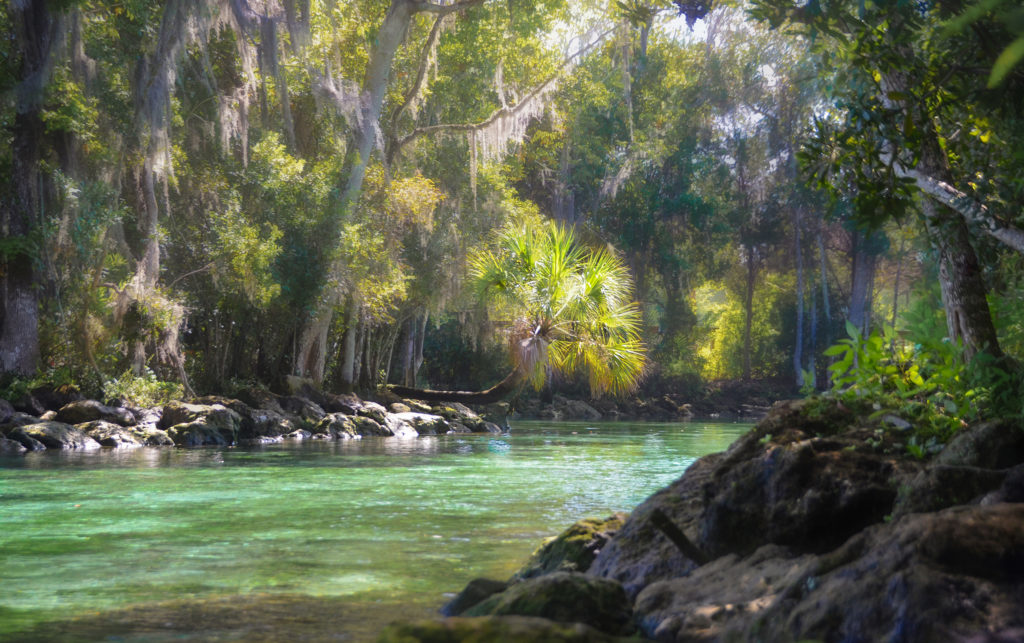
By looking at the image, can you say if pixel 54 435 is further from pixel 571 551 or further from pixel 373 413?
pixel 571 551

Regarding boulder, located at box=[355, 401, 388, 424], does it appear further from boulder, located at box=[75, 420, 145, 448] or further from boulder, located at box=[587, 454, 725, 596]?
boulder, located at box=[587, 454, 725, 596]

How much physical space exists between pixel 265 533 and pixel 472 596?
2782 mm

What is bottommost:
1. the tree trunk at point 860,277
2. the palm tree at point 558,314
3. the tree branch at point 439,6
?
the palm tree at point 558,314

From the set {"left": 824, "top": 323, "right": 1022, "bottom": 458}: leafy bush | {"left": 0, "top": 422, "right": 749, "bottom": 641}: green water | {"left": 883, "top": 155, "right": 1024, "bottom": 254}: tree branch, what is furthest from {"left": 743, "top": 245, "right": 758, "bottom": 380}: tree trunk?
{"left": 883, "top": 155, "right": 1024, "bottom": 254}: tree branch

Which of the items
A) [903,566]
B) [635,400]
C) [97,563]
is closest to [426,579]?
[97,563]

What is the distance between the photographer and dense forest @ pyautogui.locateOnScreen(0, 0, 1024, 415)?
16.2 ft

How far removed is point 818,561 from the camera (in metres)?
3.03

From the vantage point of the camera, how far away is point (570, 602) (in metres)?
3.22

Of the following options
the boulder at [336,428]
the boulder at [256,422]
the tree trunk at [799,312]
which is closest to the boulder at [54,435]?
the boulder at [256,422]

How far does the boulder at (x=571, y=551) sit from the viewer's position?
4566 millimetres

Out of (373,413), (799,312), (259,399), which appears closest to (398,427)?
(373,413)

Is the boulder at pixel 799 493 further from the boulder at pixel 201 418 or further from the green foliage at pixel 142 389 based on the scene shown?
the green foliage at pixel 142 389

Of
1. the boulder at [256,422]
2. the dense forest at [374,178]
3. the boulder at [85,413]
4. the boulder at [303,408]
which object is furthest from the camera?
the boulder at [303,408]

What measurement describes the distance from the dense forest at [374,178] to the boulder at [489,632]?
6.31 feet
